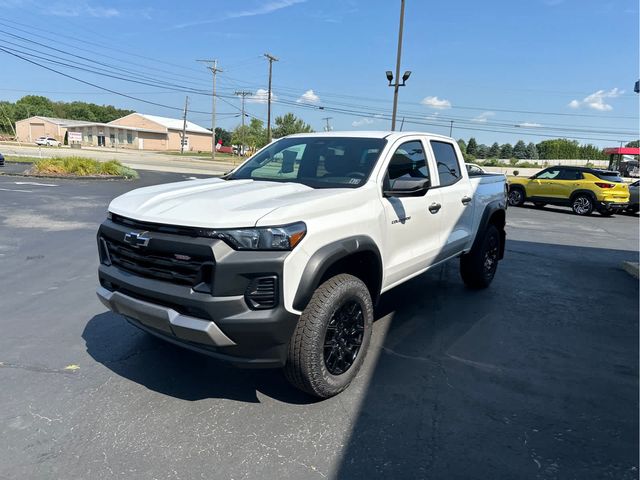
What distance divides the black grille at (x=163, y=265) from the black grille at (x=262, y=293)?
245 millimetres

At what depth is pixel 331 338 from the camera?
3045mm

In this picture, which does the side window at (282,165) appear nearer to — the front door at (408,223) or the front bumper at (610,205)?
the front door at (408,223)

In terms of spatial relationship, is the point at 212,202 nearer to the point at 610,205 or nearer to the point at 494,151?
the point at 610,205

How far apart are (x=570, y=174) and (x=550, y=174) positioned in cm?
73

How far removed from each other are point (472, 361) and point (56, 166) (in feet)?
63.8

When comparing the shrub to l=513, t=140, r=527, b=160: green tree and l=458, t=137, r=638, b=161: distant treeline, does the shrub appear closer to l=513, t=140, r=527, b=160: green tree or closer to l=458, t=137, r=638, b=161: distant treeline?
l=458, t=137, r=638, b=161: distant treeline

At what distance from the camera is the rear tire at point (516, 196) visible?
17734mm

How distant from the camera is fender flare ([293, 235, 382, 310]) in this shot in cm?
268

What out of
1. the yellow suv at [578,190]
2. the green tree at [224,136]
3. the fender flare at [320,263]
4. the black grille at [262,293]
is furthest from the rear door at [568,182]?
the green tree at [224,136]

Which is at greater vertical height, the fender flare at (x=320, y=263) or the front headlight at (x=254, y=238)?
the front headlight at (x=254, y=238)

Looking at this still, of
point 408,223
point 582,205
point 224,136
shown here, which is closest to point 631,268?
point 408,223

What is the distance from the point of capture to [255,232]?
102 inches

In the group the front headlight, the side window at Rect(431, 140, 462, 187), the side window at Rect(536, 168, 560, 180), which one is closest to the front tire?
the front headlight

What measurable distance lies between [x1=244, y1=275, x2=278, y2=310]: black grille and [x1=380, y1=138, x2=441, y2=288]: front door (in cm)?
122
